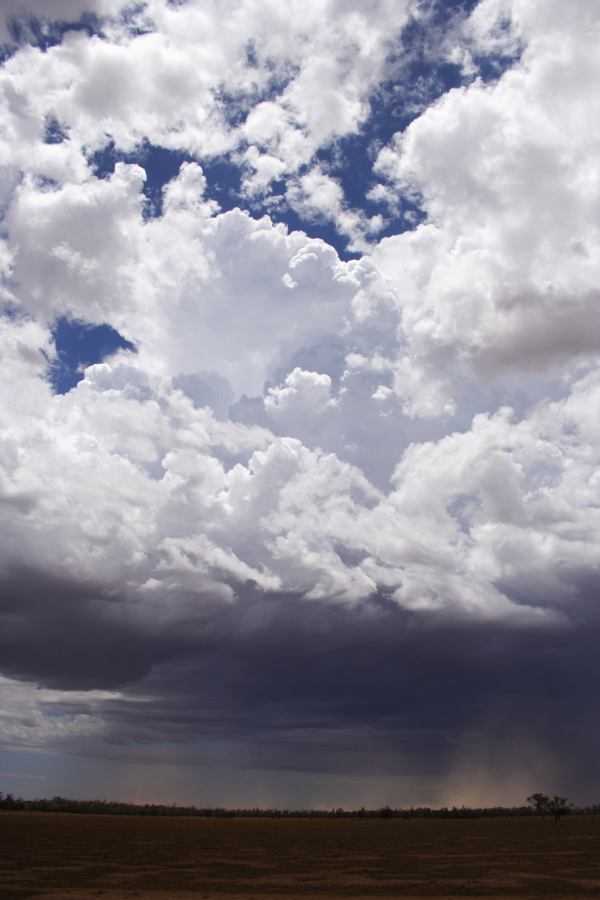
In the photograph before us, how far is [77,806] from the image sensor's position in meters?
182

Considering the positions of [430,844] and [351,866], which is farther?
[430,844]

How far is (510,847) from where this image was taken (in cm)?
7088

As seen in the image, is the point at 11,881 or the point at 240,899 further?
the point at 11,881

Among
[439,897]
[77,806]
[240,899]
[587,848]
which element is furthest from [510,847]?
[77,806]

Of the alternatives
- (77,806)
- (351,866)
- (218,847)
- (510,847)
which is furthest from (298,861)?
(77,806)

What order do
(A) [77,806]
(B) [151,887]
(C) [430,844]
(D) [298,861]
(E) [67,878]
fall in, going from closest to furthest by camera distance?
(B) [151,887] < (E) [67,878] < (D) [298,861] < (C) [430,844] < (A) [77,806]

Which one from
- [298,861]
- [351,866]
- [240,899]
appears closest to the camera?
[240,899]

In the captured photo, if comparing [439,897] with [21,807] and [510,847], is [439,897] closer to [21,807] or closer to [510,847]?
[510,847]

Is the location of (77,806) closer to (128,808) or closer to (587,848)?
(128,808)

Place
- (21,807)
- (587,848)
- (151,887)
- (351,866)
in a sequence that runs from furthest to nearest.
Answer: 1. (21,807)
2. (587,848)
3. (351,866)
4. (151,887)

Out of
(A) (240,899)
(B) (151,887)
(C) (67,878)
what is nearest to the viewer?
(A) (240,899)

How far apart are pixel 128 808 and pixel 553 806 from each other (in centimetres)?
10041

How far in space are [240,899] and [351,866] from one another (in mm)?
19747

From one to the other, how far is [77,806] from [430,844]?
431ft
